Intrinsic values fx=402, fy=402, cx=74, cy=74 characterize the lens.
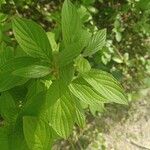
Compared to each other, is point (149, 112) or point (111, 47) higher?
point (111, 47)

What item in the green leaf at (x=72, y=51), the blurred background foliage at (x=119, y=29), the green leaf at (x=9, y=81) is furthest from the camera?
the blurred background foliage at (x=119, y=29)

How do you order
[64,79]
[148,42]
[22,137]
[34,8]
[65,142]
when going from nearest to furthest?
[64,79]
[22,137]
[65,142]
[34,8]
[148,42]

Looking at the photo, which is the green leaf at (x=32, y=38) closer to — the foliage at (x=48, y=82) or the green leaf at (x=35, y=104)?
the foliage at (x=48, y=82)

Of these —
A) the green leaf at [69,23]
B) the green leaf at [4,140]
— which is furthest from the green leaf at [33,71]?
the green leaf at [4,140]

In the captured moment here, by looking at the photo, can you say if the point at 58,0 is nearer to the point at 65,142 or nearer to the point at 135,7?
the point at 135,7

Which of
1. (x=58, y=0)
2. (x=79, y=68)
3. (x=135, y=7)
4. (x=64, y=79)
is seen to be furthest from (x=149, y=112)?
(x=64, y=79)

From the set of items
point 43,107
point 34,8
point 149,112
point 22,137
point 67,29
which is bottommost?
point 149,112

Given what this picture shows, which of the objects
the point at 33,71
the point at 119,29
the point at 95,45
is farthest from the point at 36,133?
the point at 119,29

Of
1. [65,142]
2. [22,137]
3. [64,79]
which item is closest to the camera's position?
[64,79]
